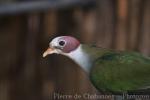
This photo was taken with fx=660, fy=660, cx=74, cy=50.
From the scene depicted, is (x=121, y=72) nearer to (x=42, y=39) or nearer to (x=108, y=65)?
(x=108, y=65)

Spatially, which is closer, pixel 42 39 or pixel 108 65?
pixel 108 65

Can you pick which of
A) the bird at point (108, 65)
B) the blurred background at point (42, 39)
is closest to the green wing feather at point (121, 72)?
the bird at point (108, 65)

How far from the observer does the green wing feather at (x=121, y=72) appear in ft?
5.53

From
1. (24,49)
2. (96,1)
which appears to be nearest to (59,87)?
(24,49)

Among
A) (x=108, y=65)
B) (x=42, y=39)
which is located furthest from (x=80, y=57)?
(x=42, y=39)

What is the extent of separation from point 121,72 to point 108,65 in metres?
0.06

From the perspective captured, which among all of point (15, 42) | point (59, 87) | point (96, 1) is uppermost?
point (96, 1)

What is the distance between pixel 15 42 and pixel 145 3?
85 cm

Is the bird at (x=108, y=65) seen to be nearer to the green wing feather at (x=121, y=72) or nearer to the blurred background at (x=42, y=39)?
the green wing feather at (x=121, y=72)

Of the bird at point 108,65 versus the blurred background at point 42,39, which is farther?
the blurred background at point 42,39

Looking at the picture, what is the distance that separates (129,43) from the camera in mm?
3576

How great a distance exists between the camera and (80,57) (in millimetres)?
1690

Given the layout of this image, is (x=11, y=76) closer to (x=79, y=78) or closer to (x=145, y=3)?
(x=79, y=78)

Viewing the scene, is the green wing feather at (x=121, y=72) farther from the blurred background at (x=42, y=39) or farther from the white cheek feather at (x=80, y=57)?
the blurred background at (x=42, y=39)
